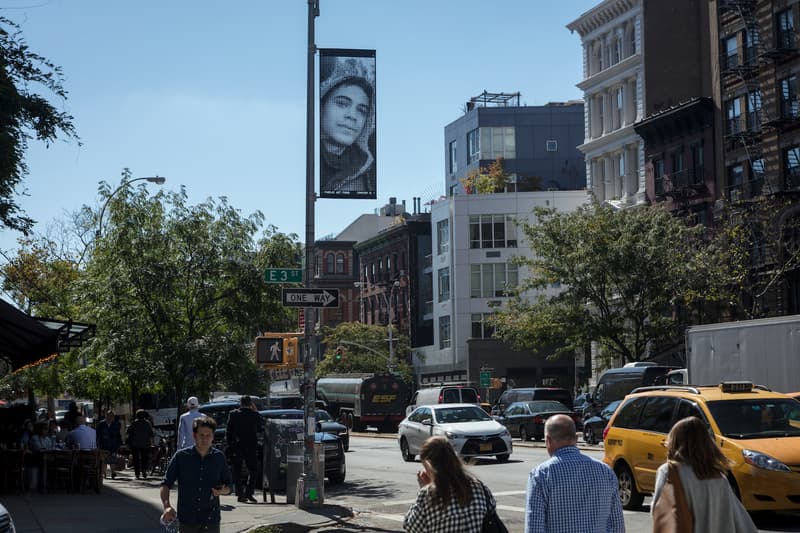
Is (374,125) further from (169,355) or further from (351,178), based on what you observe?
(169,355)

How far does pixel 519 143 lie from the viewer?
87312 mm

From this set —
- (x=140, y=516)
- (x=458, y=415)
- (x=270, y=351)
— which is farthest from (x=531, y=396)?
(x=140, y=516)

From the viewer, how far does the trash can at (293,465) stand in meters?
19.5

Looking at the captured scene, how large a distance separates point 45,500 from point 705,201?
37.6 metres

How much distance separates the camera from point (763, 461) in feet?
45.1

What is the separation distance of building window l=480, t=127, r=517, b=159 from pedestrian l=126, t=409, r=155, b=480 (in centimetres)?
6171

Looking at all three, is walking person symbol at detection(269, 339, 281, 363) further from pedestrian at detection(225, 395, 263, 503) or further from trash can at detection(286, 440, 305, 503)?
trash can at detection(286, 440, 305, 503)

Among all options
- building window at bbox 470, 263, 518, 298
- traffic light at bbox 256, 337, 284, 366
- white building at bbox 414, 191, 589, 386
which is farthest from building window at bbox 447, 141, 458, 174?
traffic light at bbox 256, 337, 284, 366

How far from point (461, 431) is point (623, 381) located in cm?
1219

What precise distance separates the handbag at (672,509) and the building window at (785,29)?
42.5 meters

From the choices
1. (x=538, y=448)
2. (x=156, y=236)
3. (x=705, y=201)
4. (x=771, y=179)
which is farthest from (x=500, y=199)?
(x=156, y=236)

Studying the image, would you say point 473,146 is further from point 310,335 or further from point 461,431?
point 310,335

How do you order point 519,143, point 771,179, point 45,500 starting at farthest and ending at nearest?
point 519,143
point 771,179
point 45,500

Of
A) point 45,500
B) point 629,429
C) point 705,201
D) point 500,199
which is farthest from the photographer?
point 500,199
